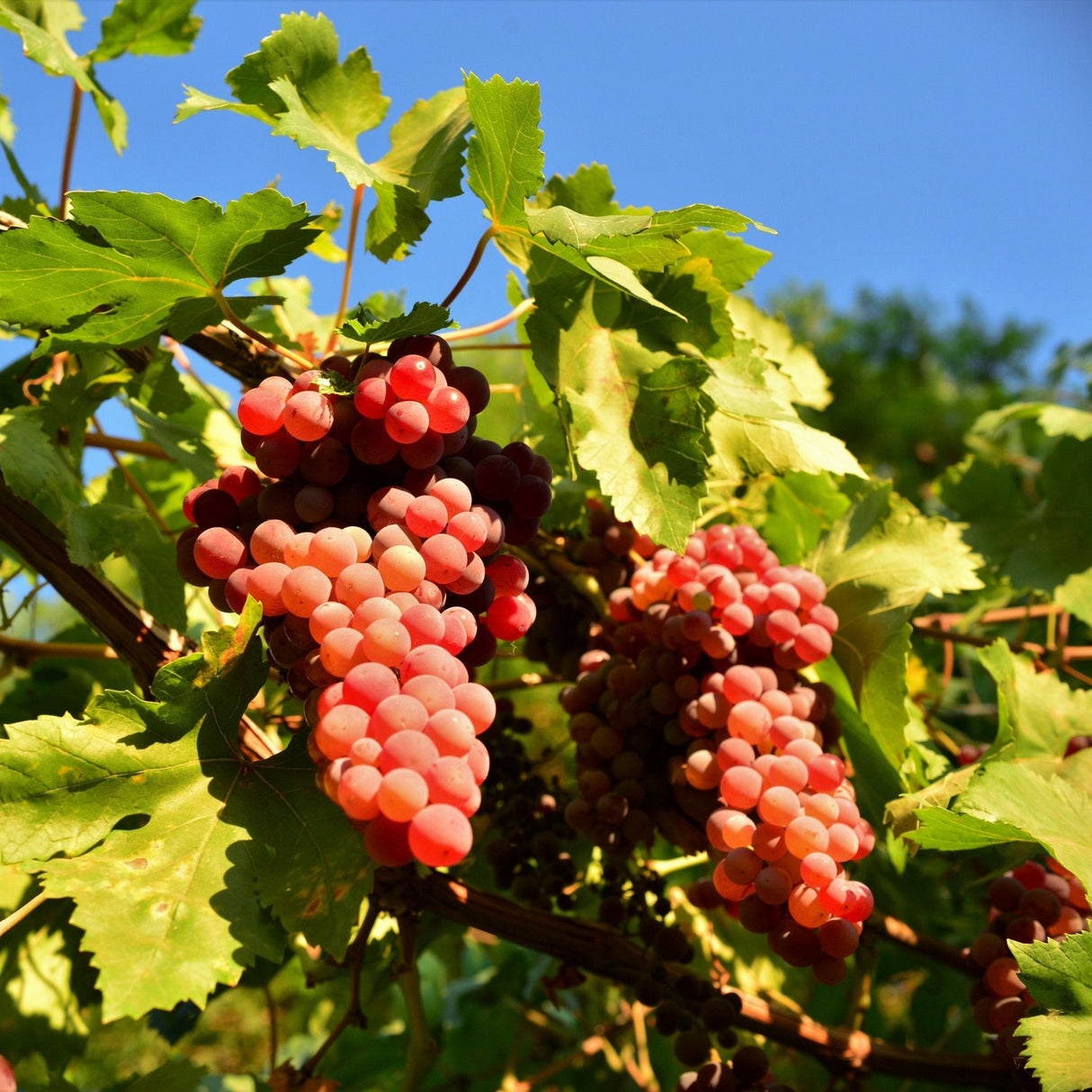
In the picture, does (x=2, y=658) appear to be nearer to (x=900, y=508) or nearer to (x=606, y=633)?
(x=606, y=633)

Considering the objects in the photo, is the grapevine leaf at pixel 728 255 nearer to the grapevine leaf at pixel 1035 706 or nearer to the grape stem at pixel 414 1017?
the grapevine leaf at pixel 1035 706

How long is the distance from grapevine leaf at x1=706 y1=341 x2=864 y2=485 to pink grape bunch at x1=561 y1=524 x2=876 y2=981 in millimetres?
96

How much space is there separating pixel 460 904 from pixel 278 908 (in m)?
0.38

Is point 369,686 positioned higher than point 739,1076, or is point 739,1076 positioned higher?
point 369,686

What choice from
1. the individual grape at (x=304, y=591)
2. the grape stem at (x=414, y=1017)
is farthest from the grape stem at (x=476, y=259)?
the grape stem at (x=414, y=1017)

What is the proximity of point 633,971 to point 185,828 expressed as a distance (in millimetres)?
593

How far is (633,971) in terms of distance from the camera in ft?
3.67

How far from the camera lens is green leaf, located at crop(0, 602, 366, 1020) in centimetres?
71

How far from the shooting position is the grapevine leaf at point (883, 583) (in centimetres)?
109

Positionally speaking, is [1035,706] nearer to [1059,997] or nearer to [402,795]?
[1059,997]

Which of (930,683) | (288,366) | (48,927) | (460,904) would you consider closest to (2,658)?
(48,927)

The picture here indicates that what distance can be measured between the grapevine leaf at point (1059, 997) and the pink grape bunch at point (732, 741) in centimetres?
17

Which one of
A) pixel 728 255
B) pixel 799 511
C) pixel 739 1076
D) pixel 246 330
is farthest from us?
pixel 799 511

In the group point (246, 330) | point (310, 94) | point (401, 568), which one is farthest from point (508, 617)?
point (310, 94)
